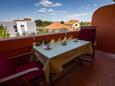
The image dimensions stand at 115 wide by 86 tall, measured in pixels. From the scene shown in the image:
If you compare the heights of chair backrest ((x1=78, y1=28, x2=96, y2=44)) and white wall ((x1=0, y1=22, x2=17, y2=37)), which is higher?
white wall ((x1=0, y1=22, x2=17, y2=37))

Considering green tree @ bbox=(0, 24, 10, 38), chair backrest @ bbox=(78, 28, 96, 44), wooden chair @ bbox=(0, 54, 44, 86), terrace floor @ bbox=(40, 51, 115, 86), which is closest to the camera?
A: wooden chair @ bbox=(0, 54, 44, 86)

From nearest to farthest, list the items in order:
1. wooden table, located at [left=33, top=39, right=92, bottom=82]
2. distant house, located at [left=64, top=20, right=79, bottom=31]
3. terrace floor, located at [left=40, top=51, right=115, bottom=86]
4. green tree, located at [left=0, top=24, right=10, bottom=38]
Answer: wooden table, located at [left=33, top=39, right=92, bottom=82], terrace floor, located at [left=40, top=51, right=115, bottom=86], green tree, located at [left=0, top=24, right=10, bottom=38], distant house, located at [left=64, top=20, right=79, bottom=31]

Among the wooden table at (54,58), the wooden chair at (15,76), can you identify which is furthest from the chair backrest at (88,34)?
the wooden chair at (15,76)

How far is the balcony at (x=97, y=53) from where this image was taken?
2121 millimetres

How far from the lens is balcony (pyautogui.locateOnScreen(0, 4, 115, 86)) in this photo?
6.96ft

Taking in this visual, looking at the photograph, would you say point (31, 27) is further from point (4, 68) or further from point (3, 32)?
point (4, 68)

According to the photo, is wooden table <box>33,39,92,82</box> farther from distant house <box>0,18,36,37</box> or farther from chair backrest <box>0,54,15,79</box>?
distant house <box>0,18,36,37</box>

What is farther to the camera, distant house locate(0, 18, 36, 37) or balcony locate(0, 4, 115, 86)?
distant house locate(0, 18, 36, 37)

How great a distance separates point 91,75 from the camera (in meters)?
2.37

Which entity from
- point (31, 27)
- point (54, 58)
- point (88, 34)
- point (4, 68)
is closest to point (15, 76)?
point (4, 68)

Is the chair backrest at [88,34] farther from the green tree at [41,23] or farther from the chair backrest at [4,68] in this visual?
the chair backrest at [4,68]

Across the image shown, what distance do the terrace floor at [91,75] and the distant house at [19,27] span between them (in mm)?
1374

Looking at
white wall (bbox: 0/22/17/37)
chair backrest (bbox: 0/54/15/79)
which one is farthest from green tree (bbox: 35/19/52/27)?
chair backrest (bbox: 0/54/15/79)

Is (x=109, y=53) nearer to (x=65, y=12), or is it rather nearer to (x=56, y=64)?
(x=65, y=12)
